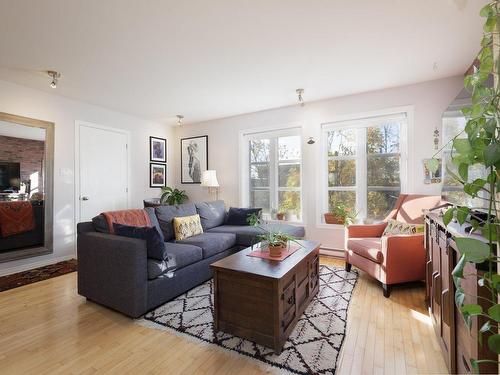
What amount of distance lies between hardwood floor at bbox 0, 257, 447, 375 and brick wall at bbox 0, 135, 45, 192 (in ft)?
5.87

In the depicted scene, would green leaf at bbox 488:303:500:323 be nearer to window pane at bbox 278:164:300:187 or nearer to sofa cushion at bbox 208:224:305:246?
sofa cushion at bbox 208:224:305:246

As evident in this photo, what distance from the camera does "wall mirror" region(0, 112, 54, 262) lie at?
→ 3281 mm

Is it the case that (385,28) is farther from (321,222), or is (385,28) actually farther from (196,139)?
(196,139)

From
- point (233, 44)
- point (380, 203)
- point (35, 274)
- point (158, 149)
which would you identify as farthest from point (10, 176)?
point (380, 203)

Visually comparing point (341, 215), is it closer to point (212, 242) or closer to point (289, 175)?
point (289, 175)

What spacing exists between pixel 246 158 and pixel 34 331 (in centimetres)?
372

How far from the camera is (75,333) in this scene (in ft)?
6.40

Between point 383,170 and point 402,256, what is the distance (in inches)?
62.6

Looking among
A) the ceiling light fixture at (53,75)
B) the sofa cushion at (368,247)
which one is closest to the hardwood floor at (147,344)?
the sofa cushion at (368,247)

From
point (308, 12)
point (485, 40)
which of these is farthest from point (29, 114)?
point (485, 40)

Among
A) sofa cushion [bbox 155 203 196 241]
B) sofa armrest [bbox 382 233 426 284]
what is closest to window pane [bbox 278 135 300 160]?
sofa cushion [bbox 155 203 196 241]

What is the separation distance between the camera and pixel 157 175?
17.2 ft

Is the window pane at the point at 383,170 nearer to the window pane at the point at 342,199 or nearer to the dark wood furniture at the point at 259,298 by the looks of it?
the window pane at the point at 342,199

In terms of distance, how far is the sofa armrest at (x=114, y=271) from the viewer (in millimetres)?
2078
